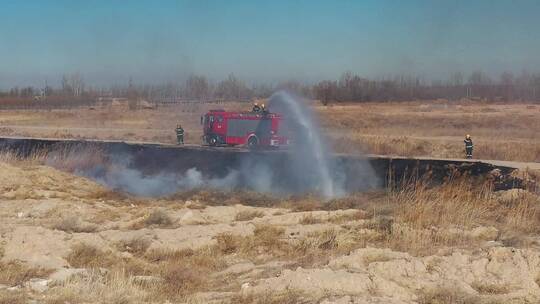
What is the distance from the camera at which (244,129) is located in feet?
125

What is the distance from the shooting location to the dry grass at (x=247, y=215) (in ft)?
53.9

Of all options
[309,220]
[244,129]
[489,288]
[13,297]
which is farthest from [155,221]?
[244,129]

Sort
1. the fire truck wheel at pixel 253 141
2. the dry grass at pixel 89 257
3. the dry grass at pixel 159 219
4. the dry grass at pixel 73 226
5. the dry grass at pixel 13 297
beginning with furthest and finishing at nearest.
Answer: the fire truck wheel at pixel 253 141, the dry grass at pixel 159 219, the dry grass at pixel 73 226, the dry grass at pixel 89 257, the dry grass at pixel 13 297

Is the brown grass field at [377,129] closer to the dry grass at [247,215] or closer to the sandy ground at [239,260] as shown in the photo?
the dry grass at [247,215]

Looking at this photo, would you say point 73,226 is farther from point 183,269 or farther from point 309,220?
point 309,220

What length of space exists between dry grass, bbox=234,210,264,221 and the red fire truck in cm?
1758

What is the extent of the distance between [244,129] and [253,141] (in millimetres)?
1226

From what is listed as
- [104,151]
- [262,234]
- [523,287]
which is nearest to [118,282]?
[262,234]

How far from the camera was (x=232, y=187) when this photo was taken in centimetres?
2472

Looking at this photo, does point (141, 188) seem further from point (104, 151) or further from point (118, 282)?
point (118, 282)

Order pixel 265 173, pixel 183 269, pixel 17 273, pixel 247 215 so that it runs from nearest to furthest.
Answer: pixel 17 273 < pixel 183 269 < pixel 247 215 < pixel 265 173

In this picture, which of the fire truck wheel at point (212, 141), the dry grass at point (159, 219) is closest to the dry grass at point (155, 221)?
the dry grass at point (159, 219)

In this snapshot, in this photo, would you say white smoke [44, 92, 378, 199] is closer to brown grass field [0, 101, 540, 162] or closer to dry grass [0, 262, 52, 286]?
brown grass field [0, 101, 540, 162]

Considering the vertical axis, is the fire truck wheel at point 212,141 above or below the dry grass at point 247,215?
above
